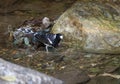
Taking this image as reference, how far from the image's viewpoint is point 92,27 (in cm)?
567

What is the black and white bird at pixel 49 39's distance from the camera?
5591 mm

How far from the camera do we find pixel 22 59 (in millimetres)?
5191

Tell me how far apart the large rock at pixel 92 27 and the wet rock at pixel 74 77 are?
0.92m

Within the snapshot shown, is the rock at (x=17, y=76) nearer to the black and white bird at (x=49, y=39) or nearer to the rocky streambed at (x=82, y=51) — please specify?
the rocky streambed at (x=82, y=51)

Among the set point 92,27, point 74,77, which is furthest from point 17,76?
point 92,27

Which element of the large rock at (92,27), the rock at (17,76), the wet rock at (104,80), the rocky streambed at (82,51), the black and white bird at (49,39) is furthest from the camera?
the black and white bird at (49,39)

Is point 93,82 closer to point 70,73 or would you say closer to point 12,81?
point 70,73

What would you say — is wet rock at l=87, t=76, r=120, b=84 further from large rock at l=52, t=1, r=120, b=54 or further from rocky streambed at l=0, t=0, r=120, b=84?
large rock at l=52, t=1, r=120, b=54

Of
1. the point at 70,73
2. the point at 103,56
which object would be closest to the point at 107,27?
the point at 103,56

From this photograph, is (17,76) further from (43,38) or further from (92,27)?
(92,27)

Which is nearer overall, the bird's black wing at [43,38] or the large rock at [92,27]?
the large rock at [92,27]

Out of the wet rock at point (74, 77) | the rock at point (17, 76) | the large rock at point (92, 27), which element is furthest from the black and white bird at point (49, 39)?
the rock at point (17, 76)

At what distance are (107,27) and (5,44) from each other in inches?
67.2

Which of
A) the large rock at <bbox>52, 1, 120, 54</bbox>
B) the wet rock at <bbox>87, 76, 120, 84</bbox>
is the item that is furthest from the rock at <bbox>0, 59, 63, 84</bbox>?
the large rock at <bbox>52, 1, 120, 54</bbox>
